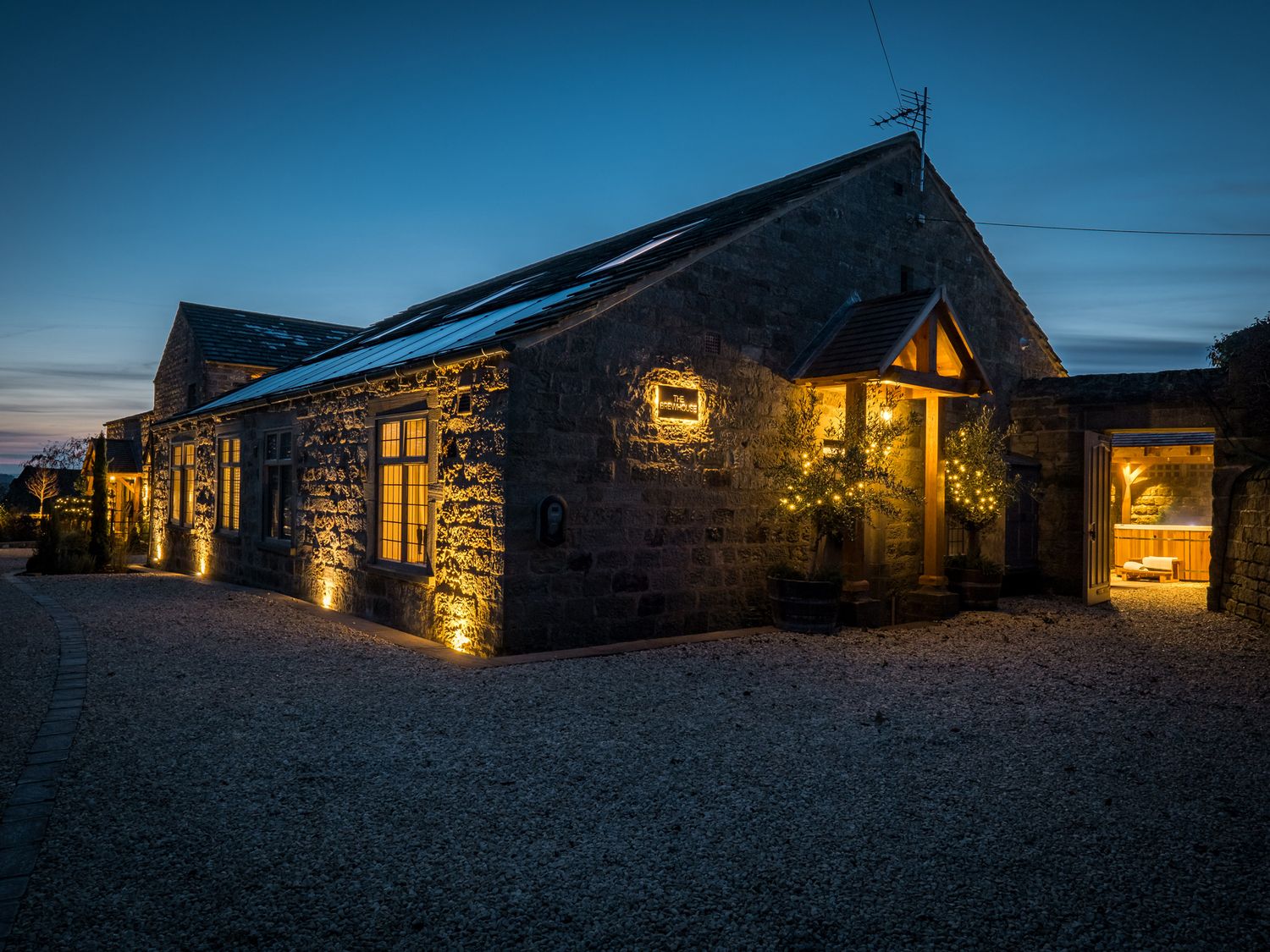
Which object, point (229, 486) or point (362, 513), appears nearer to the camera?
point (362, 513)

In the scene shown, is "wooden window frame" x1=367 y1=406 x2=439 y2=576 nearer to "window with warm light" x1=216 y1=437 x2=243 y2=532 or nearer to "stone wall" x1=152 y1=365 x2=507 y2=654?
"stone wall" x1=152 y1=365 x2=507 y2=654

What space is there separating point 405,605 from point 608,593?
245 cm

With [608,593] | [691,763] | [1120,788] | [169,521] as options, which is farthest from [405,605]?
[169,521]

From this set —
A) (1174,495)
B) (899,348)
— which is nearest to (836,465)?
(899,348)

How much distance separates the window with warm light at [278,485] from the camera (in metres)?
12.8

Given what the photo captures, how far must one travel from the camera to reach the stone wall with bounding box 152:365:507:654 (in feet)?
26.6

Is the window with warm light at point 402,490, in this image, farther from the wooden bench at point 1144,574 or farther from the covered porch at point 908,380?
the wooden bench at point 1144,574

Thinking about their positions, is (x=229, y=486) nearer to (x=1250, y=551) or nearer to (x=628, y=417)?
(x=628, y=417)

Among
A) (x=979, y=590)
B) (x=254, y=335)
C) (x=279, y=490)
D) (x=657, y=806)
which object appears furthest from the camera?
(x=254, y=335)

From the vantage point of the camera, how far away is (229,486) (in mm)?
15062

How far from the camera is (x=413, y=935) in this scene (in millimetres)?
2939

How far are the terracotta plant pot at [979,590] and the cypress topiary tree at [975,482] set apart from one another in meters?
0.13

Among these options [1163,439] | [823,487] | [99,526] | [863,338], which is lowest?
[99,526]

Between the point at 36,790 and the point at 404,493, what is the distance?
5.94 m
